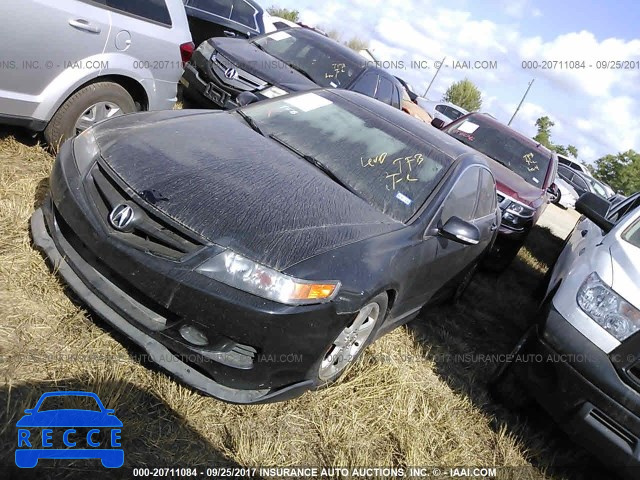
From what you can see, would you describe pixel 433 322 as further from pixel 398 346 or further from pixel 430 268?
pixel 430 268

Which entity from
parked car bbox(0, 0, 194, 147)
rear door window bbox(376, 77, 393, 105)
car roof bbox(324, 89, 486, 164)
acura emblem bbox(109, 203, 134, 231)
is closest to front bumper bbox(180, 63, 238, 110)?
parked car bbox(0, 0, 194, 147)

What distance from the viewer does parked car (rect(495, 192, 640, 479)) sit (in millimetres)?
2750

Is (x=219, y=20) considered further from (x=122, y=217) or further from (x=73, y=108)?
(x=122, y=217)

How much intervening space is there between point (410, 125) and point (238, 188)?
1769 mm

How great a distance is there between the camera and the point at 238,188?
2.72m

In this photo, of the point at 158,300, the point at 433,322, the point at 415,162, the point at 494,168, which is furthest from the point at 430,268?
the point at 494,168

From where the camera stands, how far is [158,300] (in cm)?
232

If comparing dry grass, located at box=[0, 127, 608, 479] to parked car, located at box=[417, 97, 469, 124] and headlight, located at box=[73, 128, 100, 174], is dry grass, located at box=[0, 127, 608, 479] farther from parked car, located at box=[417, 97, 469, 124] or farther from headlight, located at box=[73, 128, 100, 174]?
parked car, located at box=[417, 97, 469, 124]

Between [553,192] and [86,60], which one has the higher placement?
[553,192]

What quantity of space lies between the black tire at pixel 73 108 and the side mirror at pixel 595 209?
3.71 metres

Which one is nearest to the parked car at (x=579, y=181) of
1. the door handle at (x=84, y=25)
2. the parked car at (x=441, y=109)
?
the parked car at (x=441, y=109)

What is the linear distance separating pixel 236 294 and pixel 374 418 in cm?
125

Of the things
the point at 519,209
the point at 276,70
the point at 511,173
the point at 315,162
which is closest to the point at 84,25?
the point at 315,162

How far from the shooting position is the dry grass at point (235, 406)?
7.74 feet
